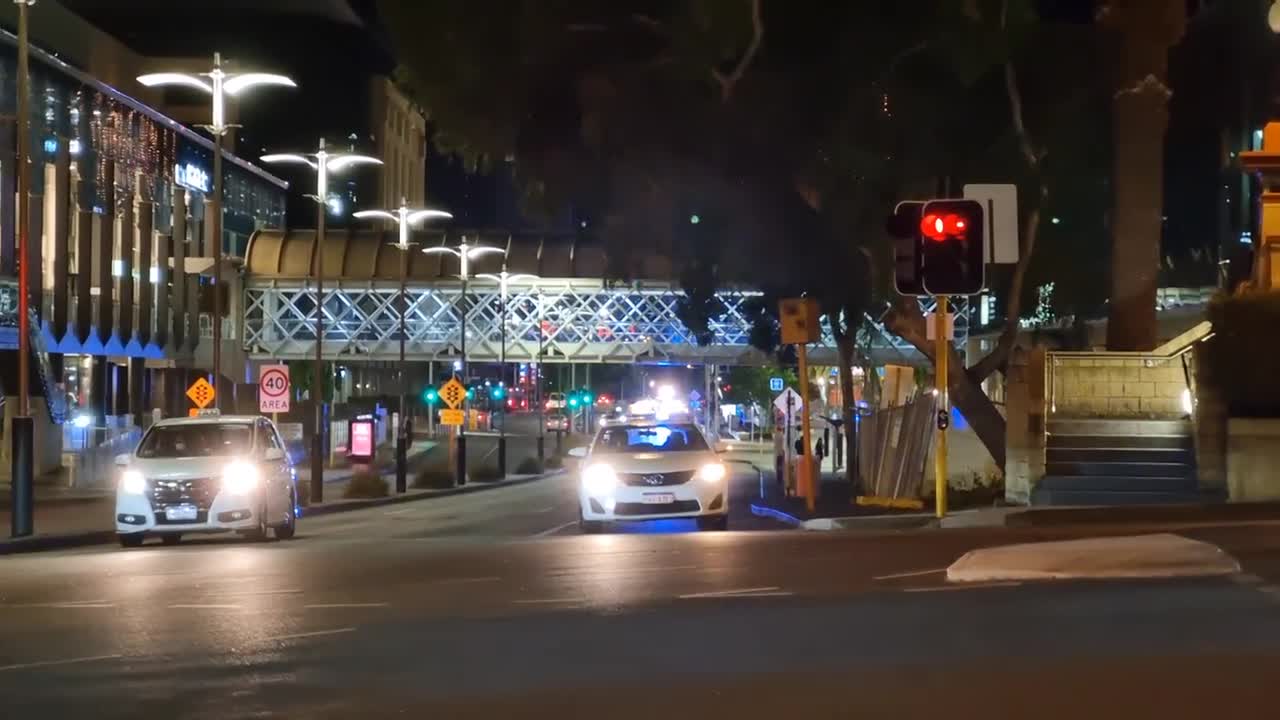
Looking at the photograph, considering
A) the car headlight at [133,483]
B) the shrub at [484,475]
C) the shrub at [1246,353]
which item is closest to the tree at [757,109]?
the shrub at [1246,353]

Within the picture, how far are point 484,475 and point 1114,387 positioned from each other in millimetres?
34939

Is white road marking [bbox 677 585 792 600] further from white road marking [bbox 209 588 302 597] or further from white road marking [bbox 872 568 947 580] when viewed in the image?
white road marking [bbox 209 588 302 597]

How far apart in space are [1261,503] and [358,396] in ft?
291

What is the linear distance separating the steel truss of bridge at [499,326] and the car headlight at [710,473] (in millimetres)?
44997

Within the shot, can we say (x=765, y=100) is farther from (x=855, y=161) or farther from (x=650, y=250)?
(x=650, y=250)

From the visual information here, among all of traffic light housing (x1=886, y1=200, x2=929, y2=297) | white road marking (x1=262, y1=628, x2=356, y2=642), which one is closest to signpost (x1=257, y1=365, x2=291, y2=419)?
traffic light housing (x1=886, y1=200, x2=929, y2=297)

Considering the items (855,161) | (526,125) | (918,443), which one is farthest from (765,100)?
(918,443)

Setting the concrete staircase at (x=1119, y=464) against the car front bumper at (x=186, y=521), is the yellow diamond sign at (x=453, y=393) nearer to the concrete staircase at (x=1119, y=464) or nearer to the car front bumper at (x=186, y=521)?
the car front bumper at (x=186, y=521)

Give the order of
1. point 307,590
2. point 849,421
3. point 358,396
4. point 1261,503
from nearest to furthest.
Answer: point 307,590
point 1261,503
point 849,421
point 358,396

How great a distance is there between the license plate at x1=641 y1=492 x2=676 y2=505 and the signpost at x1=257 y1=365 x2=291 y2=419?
54.2 feet

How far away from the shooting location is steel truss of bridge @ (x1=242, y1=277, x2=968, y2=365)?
6975cm

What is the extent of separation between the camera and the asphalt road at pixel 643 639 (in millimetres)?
9062

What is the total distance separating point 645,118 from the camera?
28484mm

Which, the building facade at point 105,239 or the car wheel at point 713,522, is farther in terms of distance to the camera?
the building facade at point 105,239
